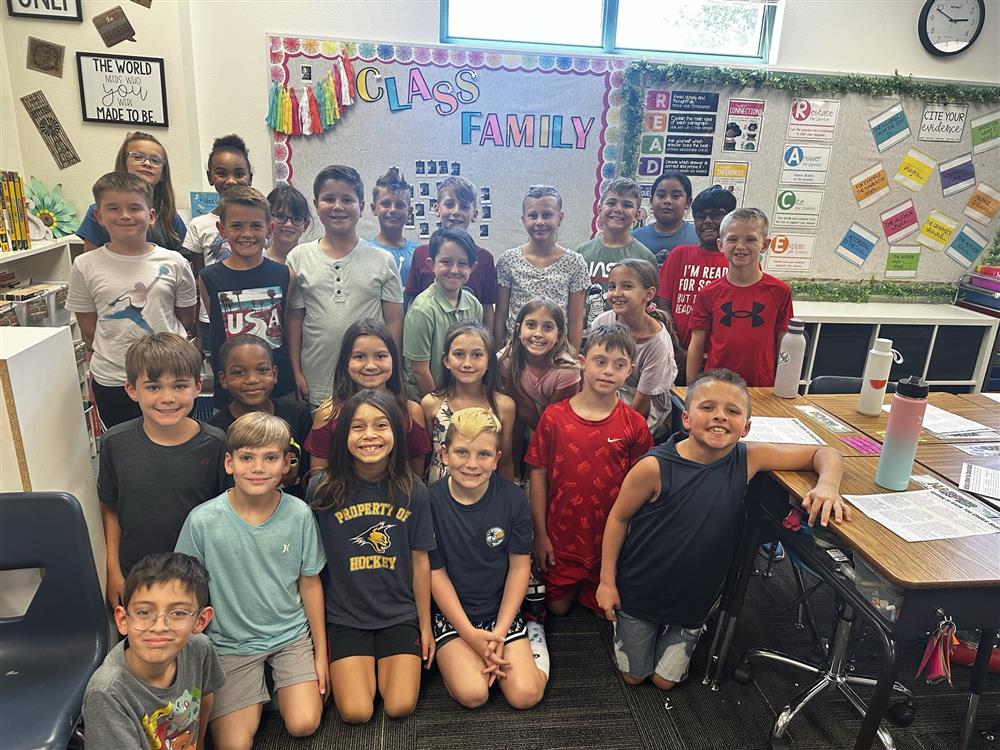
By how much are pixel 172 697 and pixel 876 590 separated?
1.65m

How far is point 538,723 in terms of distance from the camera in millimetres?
1899

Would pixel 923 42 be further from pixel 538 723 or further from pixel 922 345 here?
pixel 538 723

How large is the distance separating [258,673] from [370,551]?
44cm

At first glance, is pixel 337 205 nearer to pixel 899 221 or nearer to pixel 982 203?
pixel 899 221

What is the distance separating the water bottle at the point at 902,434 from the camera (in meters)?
1.73

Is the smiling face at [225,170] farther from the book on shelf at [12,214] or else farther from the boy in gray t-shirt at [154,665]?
the boy in gray t-shirt at [154,665]

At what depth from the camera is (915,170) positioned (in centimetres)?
446

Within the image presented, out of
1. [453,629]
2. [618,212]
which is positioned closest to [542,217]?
[618,212]

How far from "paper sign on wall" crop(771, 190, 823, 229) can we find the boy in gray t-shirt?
4.13 meters

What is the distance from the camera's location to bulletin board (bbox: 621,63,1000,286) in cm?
409

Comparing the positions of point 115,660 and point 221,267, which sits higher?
point 221,267

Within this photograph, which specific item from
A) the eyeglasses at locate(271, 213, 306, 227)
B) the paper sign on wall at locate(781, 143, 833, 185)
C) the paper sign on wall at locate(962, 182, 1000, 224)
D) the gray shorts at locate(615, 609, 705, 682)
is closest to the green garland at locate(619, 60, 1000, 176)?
the paper sign on wall at locate(781, 143, 833, 185)

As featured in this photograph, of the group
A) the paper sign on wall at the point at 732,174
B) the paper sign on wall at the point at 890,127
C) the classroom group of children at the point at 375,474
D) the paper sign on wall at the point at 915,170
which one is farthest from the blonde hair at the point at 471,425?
the paper sign on wall at the point at 915,170

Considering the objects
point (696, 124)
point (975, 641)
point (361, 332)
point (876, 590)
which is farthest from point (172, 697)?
point (696, 124)
